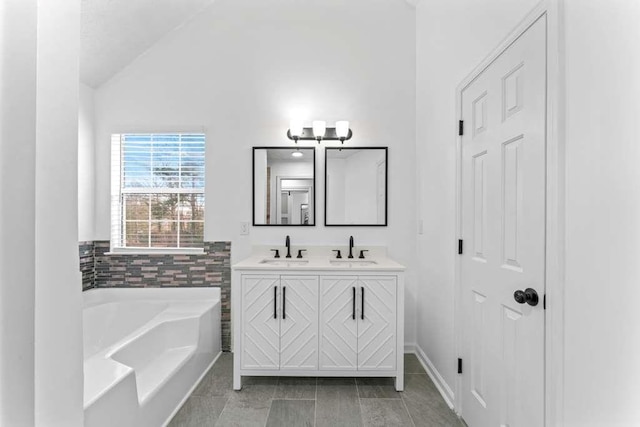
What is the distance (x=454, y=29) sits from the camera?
2.23 metres

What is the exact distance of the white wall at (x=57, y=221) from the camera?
0.36 meters

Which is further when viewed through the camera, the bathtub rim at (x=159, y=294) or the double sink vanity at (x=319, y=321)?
the bathtub rim at (x=159, y=294)

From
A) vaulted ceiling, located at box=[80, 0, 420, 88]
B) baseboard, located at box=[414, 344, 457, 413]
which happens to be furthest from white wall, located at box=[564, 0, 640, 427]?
vaulted ceiling, located at box=[80, 0, 420, 88]

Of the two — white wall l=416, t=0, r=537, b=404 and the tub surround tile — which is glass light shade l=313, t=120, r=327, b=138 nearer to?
white wall l=416, t=0, r=537, b=404

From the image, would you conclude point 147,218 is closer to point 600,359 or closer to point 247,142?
point 247,142

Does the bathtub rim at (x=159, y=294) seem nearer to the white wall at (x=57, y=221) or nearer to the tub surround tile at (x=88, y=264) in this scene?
the tub surround tile at (x=88, y=264)

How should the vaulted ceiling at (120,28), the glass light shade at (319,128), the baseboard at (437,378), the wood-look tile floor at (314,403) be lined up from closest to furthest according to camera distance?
the wood-look tile floor at (314,403) → the baseboard at (437,378) → the vaulted ceiling at (120,28) → the glass light shade at (319,128)

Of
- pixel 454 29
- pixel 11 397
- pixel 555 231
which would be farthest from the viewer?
pixel 454 29

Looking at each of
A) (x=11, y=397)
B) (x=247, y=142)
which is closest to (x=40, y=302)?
(x=11, y=397)

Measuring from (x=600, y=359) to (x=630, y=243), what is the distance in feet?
1.19

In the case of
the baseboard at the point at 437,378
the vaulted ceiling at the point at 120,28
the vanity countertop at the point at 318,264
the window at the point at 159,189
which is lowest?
the baseboard at the point at 437,378

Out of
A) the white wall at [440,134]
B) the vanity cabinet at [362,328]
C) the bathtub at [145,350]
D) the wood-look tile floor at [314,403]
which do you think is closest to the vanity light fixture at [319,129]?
the white wall at [440,134]

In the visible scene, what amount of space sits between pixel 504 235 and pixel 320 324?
1307 millimetres

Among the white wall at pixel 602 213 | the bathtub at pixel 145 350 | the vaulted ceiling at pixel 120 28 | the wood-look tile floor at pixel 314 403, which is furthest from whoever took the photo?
the vaulted ceiling at pixel 120 28
